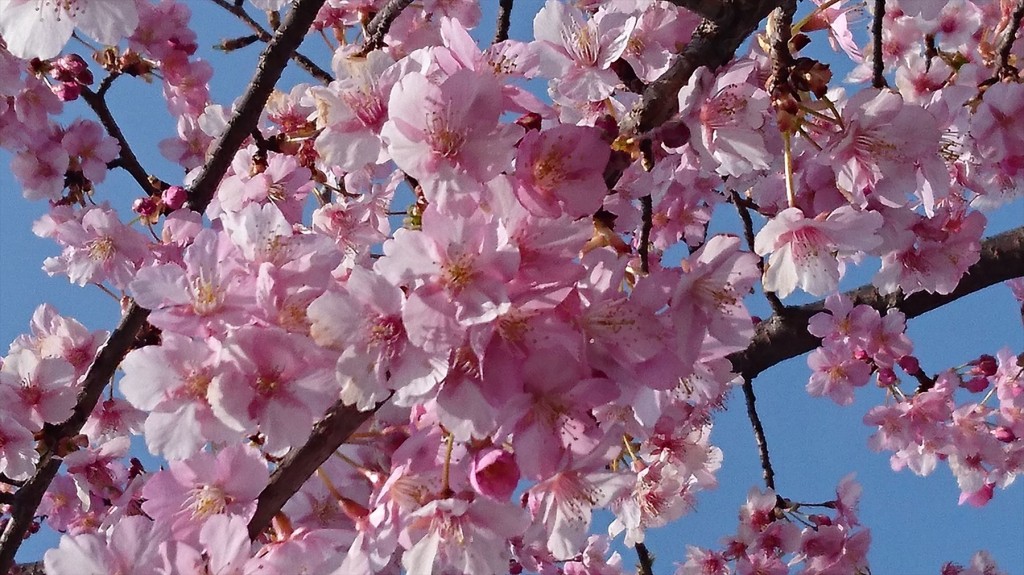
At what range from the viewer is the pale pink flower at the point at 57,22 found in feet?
3.84

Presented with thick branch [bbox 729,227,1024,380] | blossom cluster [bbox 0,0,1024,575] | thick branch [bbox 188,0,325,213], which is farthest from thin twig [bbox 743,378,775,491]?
thick branch [bbox 188,0,325,213]

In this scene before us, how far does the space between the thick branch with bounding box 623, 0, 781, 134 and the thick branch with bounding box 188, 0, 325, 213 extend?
845 millimetres

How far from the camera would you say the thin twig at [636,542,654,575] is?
2.96 m

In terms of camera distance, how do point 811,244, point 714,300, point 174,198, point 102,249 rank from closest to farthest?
point 714,300 → point 811,244 → point 174,198 → point 102,249

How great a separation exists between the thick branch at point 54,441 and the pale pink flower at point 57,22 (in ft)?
2.10

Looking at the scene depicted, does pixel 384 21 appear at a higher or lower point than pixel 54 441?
higher

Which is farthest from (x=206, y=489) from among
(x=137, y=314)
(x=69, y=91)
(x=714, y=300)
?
(x=69, y=91)

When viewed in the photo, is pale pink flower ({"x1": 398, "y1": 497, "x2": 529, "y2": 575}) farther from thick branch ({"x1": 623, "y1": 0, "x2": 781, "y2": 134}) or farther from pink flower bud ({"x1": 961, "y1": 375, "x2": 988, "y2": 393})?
pink flower bud ({"x1": 961, "y1": 375, "x2": 988, "y2": 393})

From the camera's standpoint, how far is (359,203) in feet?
7.33

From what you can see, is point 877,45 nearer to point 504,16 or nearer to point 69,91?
point 504,16

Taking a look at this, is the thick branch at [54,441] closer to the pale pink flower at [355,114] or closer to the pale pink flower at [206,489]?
the pale pink flower at [206,489]

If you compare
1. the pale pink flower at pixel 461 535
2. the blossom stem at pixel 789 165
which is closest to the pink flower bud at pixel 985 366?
the blossom stem at pixel 789 165

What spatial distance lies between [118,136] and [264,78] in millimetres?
1132

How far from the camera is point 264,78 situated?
69.1 inches
